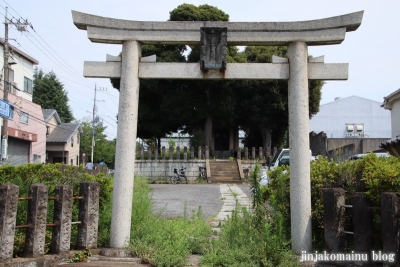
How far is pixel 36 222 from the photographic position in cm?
618

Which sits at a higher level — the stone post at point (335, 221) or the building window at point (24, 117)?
the building window at point (24, 117)

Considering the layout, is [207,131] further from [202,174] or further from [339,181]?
[339,181]

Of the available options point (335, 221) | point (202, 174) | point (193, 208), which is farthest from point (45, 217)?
point (202, 174)

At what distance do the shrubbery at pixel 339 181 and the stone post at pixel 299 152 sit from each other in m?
0.36

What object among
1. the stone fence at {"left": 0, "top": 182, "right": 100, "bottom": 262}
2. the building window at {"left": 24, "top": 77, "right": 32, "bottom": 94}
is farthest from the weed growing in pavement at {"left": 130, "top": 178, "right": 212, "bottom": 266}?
the building window at {"left": 24, "top": 77, "right": 32, "bottom": 94}

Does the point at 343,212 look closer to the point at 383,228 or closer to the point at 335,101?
the point at 383,228

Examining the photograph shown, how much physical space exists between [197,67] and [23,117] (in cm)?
2875

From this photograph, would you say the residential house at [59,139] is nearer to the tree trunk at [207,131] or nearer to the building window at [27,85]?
the building window at [27,85]

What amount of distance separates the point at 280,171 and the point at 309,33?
2676mm

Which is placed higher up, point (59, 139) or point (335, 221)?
point (59, 139)

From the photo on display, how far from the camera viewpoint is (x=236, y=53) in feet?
100.0

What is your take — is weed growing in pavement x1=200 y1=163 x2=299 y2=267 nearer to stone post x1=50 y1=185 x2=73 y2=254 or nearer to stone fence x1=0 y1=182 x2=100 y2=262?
stone fence x1=0 y1=182 x2=100 y2=262

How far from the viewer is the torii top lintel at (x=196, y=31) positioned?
699 cm

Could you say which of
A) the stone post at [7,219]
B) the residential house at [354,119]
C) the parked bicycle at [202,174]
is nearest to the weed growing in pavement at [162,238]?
the stone post at [7,219]
